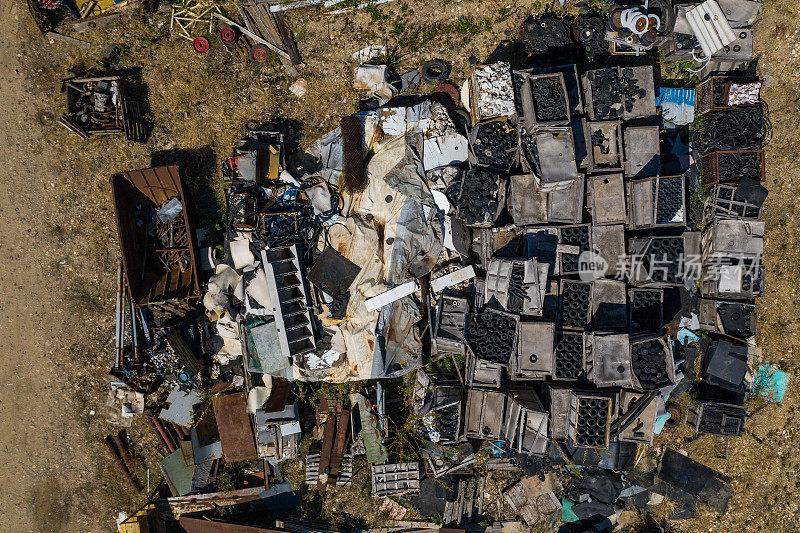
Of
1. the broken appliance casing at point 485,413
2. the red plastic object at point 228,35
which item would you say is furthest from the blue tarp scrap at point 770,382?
the red plastic object at point 228,35

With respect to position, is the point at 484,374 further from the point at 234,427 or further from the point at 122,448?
the point at 122,448

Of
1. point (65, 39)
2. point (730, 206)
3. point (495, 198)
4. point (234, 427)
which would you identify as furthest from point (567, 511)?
point (65, 39)

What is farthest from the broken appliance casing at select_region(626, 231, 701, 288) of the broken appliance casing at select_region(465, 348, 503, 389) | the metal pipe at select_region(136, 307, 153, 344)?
the metal pipe at select_region(136, 307, 153, 344)

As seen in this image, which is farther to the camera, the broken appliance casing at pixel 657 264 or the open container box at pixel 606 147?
the open container box at pixel 606 147

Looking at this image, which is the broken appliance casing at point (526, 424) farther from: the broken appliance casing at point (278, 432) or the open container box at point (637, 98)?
the open container box at point (637, 98)

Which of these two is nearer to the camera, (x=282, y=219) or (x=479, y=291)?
(x=479, y=291)
